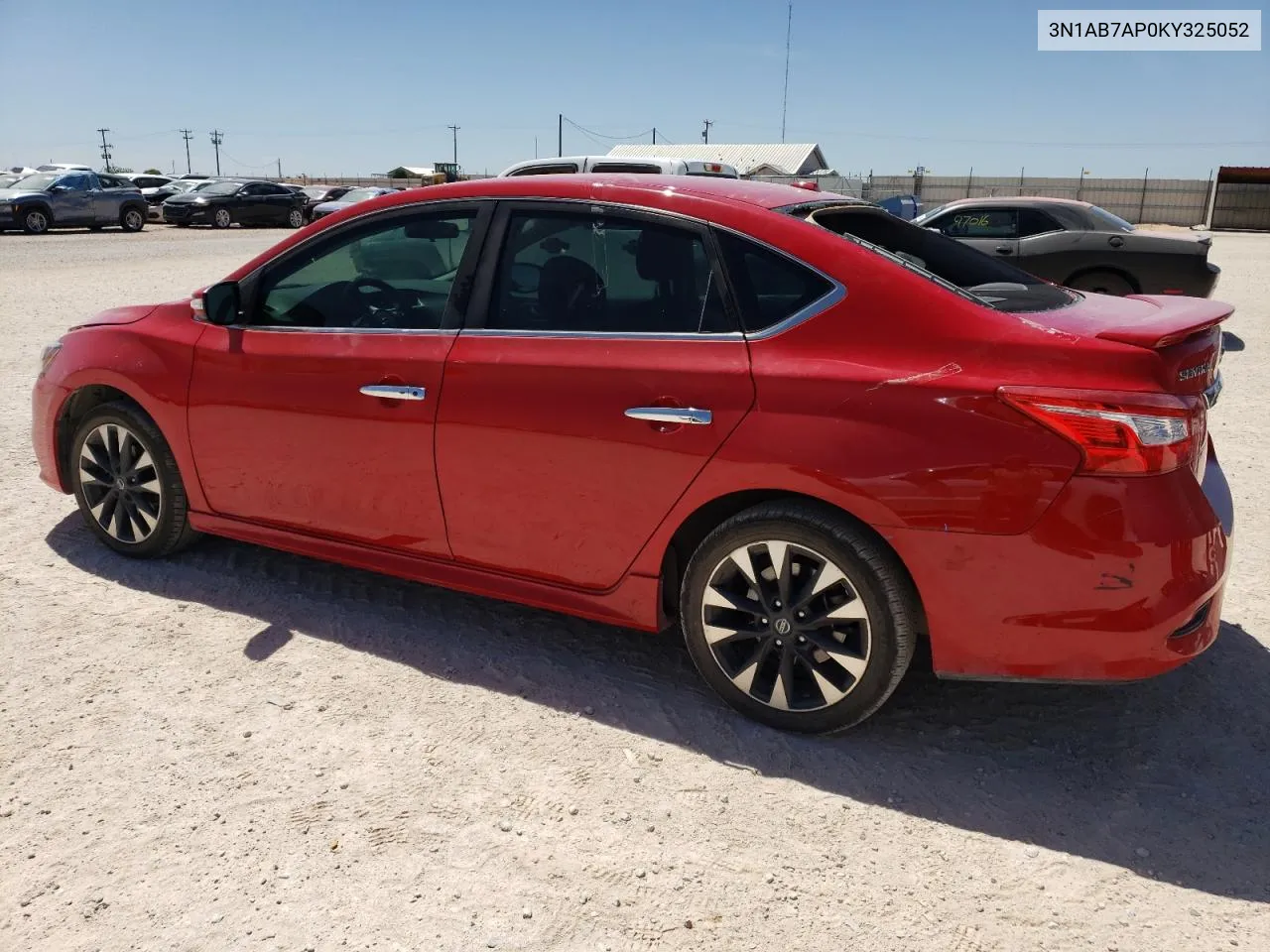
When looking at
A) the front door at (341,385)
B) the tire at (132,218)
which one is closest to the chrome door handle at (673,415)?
the front door at (341,385)

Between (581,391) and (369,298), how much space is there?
111 cm

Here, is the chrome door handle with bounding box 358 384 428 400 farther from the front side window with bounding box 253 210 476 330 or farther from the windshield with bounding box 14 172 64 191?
the windshield with bounding box 14 172 64 191

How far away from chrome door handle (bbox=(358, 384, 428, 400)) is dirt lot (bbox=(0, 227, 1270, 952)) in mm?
937

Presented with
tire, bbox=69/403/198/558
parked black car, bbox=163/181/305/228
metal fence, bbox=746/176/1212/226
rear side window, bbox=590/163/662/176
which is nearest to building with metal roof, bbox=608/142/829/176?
metal fence, bbox=746/176/1212/226

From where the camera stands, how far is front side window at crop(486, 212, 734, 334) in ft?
10.5

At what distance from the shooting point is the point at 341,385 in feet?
12.1

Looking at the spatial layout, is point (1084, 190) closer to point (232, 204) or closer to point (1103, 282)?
point (232, 204)

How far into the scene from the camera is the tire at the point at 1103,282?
37.4 feet

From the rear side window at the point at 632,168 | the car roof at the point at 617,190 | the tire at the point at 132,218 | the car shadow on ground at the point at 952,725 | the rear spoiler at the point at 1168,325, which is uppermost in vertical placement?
the rear side window at the point at 632,168

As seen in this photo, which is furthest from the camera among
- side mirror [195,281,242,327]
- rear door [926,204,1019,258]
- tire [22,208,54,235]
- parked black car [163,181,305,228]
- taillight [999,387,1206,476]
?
parked black car [163,181,305,228]

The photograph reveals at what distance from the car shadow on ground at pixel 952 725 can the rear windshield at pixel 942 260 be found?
4.42 ft

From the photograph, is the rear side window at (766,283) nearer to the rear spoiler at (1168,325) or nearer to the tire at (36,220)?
the rear spoiler at (1168,325)

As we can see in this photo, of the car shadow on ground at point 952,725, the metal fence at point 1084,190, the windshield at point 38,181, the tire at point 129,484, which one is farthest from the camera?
the metal fence at point 1084,190

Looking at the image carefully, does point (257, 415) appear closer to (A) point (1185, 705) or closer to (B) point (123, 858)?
(B) point (123, 858)
